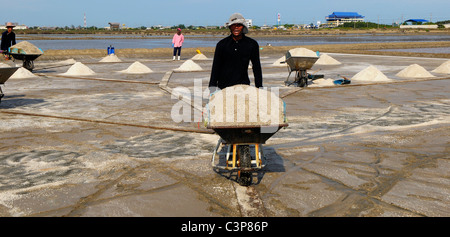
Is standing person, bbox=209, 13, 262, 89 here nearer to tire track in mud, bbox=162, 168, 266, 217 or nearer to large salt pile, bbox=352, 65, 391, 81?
tire track in mud, bbox=162, 168, 266, 217

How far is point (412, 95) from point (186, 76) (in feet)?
27.8

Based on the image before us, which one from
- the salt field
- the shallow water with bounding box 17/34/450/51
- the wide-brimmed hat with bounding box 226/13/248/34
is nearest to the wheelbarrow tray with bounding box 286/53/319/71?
the salt field

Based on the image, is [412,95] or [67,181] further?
[412,95]

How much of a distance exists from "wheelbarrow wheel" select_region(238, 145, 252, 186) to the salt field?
9cm

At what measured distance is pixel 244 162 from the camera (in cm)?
472

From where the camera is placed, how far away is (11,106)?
9.95 metres

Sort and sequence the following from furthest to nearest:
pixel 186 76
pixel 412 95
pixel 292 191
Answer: pixel 186 76
pixel 412 95
pixel 292 191

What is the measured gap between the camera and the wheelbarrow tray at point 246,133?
4461 mm

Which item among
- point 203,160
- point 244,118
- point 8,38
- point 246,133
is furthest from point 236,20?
point 8,38

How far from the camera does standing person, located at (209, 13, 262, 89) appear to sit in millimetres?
5258

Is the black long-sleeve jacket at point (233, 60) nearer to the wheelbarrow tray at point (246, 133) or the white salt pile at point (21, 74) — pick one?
the wheelbarrow tray at point (246, 133)

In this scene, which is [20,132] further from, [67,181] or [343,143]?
[343,143]

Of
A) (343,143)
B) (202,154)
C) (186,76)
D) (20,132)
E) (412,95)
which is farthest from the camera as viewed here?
(186,76)
